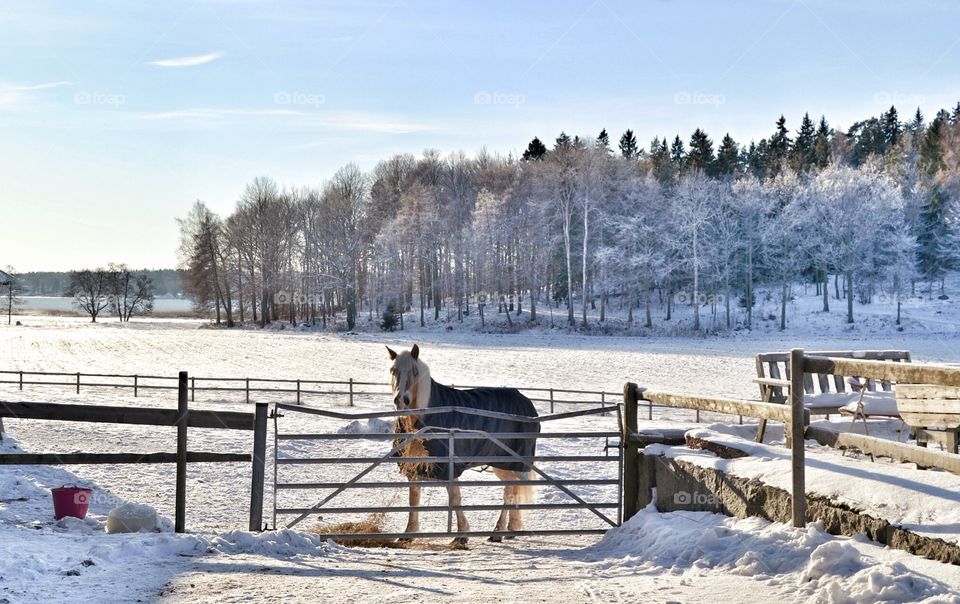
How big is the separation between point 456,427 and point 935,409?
15.4ft

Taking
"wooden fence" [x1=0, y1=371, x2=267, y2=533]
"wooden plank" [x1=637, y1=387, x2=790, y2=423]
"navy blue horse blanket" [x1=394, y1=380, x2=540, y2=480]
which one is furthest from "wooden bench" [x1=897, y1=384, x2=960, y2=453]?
"wooden fence" [x1=0, y1=371, x2=267, y2=533]

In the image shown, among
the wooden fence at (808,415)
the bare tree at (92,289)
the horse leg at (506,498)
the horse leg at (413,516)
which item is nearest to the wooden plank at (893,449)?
the wooden fence at (808,415)

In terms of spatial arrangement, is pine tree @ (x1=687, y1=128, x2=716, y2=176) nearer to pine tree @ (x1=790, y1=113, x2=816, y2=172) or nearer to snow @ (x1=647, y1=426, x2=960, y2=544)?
pine tree @ (x1=790, y1=113, x2=816, y2=172)

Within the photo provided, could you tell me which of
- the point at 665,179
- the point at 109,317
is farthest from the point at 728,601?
the point at 109,317

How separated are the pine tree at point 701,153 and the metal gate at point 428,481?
6172cm

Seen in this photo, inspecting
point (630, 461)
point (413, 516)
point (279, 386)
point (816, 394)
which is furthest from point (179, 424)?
point (279, 386)

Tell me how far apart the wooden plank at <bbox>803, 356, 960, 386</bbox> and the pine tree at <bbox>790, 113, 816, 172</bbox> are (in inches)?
2737

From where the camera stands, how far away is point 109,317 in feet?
365

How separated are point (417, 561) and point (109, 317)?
114m

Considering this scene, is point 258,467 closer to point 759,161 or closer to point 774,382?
point 774,382

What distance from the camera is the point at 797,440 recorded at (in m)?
6.13

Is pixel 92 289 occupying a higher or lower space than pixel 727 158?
lower

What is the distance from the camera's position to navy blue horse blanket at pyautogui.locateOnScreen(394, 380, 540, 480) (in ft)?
30.1

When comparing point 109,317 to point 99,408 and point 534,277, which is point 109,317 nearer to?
point 534,277
